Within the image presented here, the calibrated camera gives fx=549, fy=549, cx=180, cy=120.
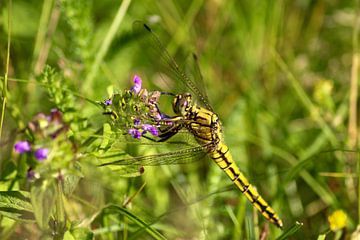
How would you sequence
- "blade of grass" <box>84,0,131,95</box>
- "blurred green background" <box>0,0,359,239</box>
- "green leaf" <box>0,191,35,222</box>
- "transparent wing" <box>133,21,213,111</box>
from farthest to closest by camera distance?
"blade of grass" <box>84,0,131,95</box> < "transparent wing" <box>133,21,213,111</box> < "blurred green background" <box>0,0,359,239</box> < "green leaf" <box>0,191,35,222</box>

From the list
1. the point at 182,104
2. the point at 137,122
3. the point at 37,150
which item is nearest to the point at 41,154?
the point at 37,150

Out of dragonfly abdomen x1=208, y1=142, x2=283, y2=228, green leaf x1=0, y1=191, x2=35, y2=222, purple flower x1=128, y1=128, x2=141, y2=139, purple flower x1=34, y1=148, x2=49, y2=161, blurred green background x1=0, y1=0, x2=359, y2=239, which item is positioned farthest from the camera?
blurred green background x1=0, y1=0, x2=359, y2=239

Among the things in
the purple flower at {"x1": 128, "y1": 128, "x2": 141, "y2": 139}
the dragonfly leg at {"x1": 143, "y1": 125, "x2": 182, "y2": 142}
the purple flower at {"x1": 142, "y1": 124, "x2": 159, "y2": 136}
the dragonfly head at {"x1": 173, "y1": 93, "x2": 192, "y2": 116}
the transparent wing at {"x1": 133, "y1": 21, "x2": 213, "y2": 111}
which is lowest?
the purple flower at {"x1": 128, "y1": 128, "x2": 141, "y2": 139}

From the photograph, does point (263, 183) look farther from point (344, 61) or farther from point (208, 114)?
point (344, 61)

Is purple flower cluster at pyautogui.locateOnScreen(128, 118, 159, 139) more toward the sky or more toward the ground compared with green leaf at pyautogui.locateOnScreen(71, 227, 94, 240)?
more toward the sky

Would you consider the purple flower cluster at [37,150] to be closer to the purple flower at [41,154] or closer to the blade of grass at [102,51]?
the purple flower at [41,154]

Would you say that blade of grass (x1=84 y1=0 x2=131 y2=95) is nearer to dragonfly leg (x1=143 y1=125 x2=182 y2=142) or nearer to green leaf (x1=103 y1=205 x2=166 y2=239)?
dragonfly leg (x1=143 y1=125 x2=182 y2=142)

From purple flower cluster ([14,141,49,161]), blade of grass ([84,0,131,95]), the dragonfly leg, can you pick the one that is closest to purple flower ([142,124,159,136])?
the dragonfly leg
